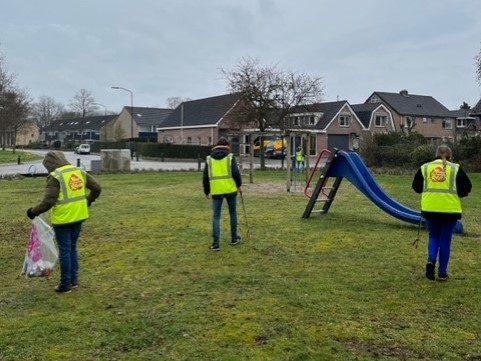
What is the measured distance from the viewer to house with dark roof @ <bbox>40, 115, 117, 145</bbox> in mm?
103250

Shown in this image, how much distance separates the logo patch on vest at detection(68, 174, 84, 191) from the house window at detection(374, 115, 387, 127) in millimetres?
59507

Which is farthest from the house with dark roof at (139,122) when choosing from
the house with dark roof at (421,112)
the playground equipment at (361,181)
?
the playground equipment at (361,181)

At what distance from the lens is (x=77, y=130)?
364ft

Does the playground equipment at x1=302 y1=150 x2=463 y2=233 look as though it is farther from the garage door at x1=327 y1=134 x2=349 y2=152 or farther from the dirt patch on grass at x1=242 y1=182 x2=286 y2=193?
the garage door at x1=327 y1=134 x2=349 y2=152

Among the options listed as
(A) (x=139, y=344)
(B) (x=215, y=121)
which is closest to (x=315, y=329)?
(A) (x=139, y=344)

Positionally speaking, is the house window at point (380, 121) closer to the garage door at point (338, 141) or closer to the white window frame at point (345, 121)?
the white window frame at point (345, 121)

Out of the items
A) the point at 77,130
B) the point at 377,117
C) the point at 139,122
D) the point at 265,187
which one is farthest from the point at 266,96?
the point at 77,130

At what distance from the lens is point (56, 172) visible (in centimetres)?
603

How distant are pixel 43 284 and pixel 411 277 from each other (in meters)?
4.66

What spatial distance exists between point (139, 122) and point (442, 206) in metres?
82.1

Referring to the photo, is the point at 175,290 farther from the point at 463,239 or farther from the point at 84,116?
the point at 84,116

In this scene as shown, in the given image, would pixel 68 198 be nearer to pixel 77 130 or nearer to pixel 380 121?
pixel 380 121

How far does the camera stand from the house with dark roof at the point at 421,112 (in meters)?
66.0

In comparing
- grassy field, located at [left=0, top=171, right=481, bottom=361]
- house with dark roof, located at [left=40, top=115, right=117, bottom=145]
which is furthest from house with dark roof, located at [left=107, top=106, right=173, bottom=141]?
grassy field, located at [left=0, top=171, right=481, bottom=361]
